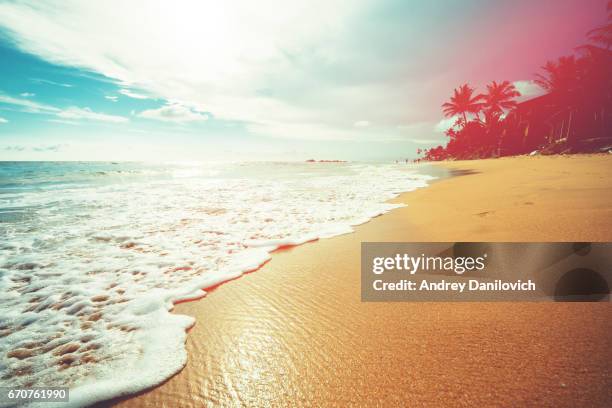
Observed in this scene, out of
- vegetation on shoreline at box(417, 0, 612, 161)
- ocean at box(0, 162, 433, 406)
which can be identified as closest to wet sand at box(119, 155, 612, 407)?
ocean at box(0, 162, 433, 406)

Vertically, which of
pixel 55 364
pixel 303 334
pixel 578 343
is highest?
pixel 578 343

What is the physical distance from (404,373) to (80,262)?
15.4ft

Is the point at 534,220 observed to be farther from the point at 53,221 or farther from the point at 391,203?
the point at 53,221

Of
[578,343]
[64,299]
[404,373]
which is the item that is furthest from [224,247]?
[578,343]

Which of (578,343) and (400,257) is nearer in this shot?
(578,343)

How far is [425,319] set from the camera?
7.32ft

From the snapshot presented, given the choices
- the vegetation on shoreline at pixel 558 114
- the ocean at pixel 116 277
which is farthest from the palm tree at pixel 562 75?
the ocean at pixel 116 277

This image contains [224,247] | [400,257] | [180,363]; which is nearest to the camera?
[180,363]

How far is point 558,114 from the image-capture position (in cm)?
2762

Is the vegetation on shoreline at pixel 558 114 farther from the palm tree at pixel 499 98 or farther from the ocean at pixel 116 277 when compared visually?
the ocean at pixel 116 277

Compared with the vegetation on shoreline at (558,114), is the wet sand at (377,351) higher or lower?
lower

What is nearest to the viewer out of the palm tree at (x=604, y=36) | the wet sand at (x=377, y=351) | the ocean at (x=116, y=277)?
the wet sand at (x=377, y=351)

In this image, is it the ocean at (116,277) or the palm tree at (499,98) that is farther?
the palm tree at (499,98)

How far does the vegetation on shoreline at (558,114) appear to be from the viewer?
22.8 metres
